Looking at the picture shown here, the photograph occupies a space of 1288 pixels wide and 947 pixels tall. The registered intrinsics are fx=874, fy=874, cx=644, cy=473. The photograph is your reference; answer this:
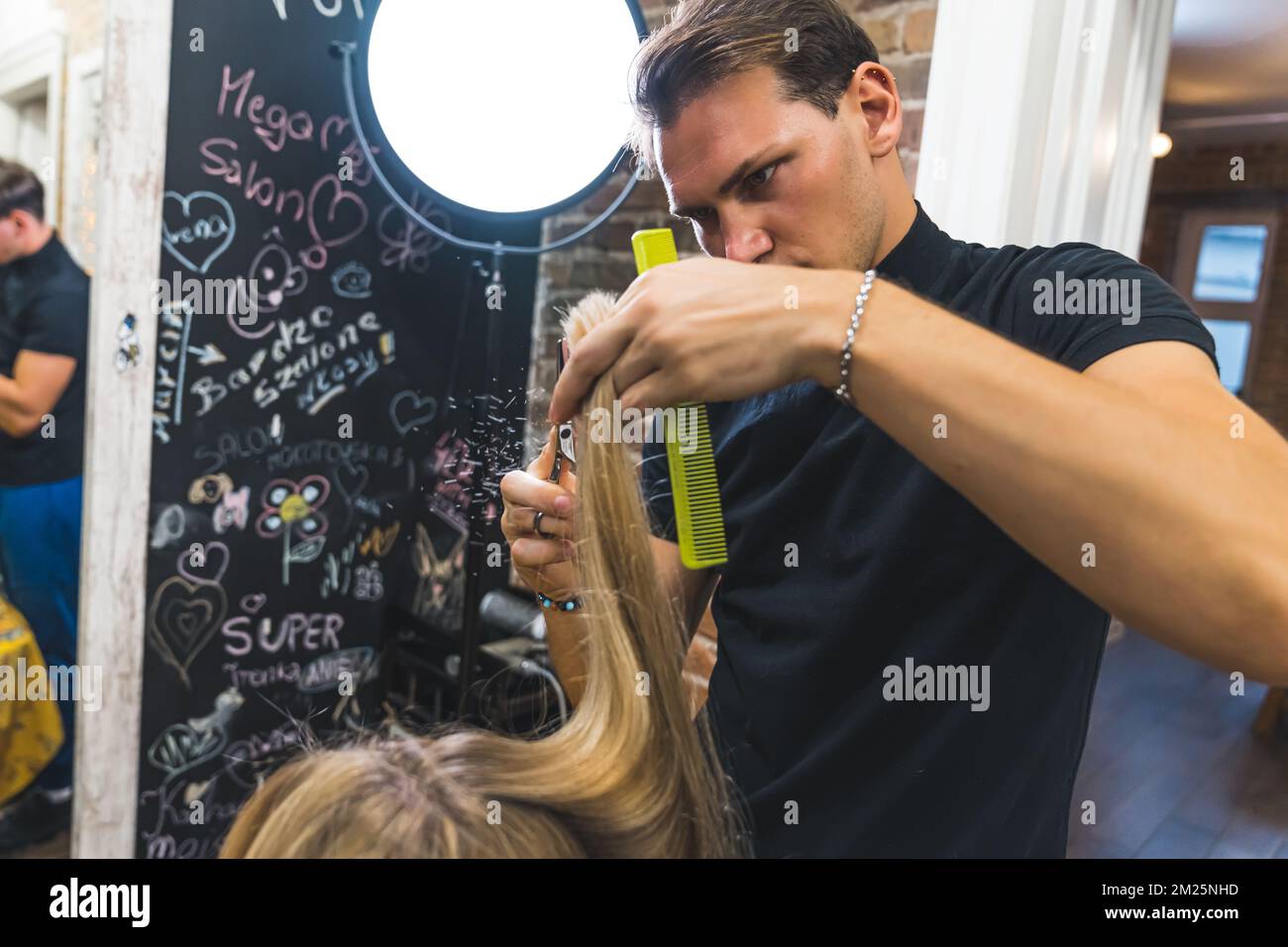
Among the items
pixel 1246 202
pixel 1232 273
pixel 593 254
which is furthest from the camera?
pixel 1232 273

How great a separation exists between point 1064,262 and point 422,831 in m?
0.76

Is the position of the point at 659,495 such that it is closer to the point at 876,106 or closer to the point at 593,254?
the point at 876,106

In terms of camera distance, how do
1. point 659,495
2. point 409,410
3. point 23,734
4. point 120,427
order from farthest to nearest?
point 409,410, point 23,734, point 120,427, point 659,495

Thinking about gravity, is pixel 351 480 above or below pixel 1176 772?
above

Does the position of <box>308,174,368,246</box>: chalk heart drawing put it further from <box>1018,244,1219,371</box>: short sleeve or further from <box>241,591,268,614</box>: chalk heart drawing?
<box>1018,244,1219,371</box>: short sleeve

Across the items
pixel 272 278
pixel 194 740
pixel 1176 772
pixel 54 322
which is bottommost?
pixel 1176 772

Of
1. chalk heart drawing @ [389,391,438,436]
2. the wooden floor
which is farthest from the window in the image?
chalk heart drawing @ [389,391,438,436]

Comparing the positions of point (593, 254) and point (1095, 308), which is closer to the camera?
point (1095, 308)

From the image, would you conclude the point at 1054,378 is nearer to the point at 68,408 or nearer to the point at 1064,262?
the point at 1064,262

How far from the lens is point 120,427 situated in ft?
5.00

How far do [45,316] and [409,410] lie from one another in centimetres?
66

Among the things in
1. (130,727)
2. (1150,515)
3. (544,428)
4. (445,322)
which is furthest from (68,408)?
(1150,515)

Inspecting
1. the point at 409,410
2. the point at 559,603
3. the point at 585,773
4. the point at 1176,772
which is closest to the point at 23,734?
the point at 409,410

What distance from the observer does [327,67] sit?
65.2 inches
